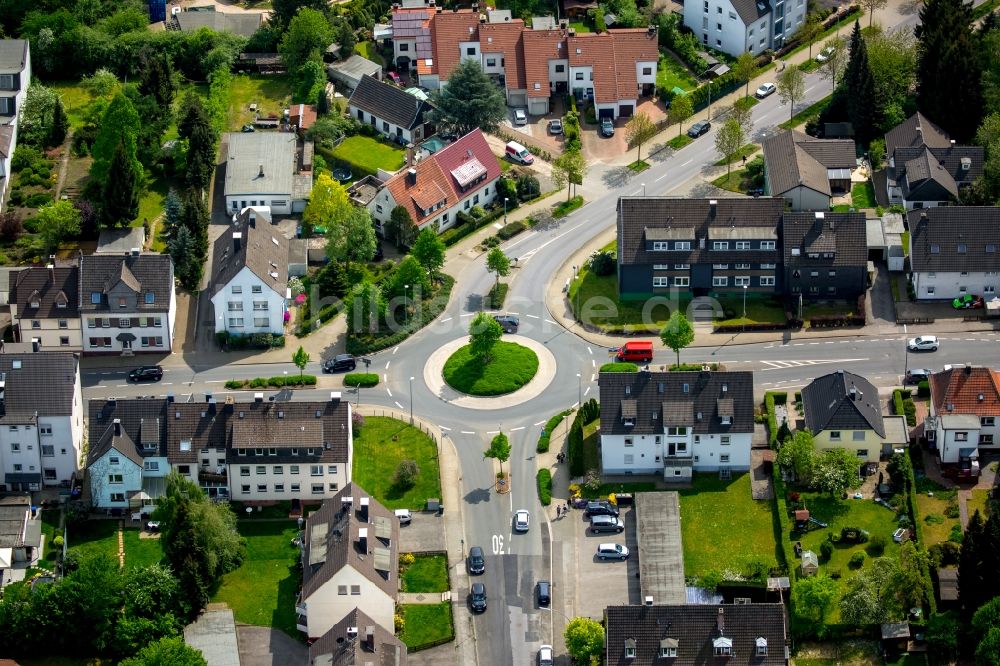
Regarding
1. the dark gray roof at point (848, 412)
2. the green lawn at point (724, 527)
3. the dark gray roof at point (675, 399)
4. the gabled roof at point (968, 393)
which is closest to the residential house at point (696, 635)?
the green lawn at point (724, 527)

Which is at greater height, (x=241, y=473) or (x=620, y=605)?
(x=241, y=473)

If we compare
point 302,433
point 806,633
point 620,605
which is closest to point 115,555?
point 302,433

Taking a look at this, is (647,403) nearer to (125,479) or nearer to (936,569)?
(936,569)

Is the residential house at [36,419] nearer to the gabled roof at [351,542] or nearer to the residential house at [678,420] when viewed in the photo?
the gabled roof at [351,542]

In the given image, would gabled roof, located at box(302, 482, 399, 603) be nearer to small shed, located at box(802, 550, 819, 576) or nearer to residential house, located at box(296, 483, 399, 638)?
residential house, located at box(296, 483, 399, 638)

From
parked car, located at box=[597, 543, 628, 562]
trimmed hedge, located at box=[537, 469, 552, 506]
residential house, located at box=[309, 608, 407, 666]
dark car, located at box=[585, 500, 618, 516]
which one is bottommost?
residential house, located at box=[309, 608, 407, 666]

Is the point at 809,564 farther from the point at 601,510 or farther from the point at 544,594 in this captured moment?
the point at 544,594

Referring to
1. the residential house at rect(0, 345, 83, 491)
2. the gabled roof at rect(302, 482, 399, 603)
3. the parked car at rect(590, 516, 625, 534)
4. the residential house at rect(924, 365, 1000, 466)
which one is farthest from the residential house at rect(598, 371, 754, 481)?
the residential house at rect(0, 345, 83, 491)
